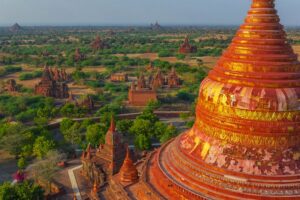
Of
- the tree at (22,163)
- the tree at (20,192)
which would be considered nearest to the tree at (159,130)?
the tree at (22,163)

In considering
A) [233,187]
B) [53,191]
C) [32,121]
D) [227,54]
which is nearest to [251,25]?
[227,54]

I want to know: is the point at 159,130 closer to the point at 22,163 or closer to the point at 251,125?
the point at 22,163

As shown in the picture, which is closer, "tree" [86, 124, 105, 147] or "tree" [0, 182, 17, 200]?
"tree" [0, 182, 17, 200]

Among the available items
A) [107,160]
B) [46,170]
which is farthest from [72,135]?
[46,170]

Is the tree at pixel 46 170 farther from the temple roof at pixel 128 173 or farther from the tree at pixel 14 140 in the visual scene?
the temple roof at pixel 128 173

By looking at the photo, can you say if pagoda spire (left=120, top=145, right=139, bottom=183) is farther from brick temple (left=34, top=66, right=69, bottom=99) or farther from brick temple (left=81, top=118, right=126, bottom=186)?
brick temple (left=34, top=66, right=69, bottom=99)

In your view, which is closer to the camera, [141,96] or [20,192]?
[20,192]

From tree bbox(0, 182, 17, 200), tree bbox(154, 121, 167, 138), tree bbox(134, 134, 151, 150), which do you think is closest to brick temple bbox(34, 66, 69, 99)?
tree bbox(154, 121, 167, 138)
